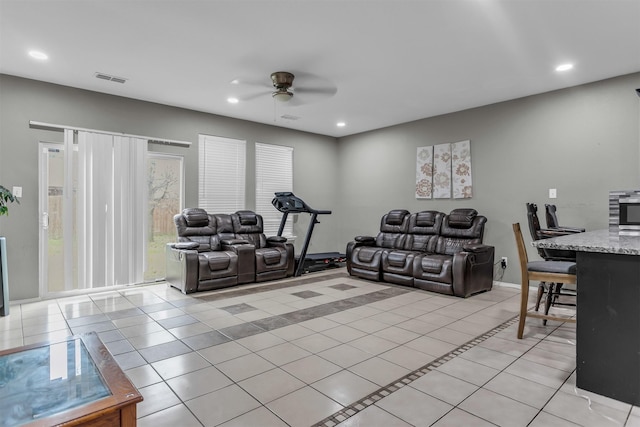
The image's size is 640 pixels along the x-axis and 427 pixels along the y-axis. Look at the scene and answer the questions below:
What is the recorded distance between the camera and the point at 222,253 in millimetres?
5047

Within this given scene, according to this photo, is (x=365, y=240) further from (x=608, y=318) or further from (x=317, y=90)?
(x=608, y=318)

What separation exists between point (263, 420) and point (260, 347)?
1012 mm

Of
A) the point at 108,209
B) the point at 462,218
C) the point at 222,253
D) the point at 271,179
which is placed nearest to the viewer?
the point at 108,209

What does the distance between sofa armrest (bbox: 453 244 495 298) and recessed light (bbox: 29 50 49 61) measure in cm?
521

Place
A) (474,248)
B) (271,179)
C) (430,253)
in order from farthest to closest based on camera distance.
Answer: (271,179) → (430,253) → (474,248)

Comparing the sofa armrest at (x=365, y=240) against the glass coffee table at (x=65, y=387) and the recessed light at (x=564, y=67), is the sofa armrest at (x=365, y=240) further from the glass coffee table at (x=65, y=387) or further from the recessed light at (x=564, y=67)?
the glass coffee table at (x=65, y=387)

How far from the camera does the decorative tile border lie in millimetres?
1889

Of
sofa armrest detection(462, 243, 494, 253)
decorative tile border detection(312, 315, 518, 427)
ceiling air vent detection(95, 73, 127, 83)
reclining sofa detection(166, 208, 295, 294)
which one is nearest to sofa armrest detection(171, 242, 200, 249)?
reclining sofa detection(166, 208, 295, 294)

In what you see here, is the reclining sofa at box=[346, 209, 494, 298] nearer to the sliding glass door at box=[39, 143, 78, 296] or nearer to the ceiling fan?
the ceiling fan

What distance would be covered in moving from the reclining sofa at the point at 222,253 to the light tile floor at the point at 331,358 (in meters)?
0.41

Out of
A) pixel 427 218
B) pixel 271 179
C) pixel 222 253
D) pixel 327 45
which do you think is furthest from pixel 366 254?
pixel 327 45

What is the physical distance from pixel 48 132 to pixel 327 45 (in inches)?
146

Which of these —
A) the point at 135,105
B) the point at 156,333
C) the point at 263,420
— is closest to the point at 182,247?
the point at 156,333

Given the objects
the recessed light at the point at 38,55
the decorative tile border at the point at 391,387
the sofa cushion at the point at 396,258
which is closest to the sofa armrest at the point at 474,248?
the sofa cushion at the point at 396,258
